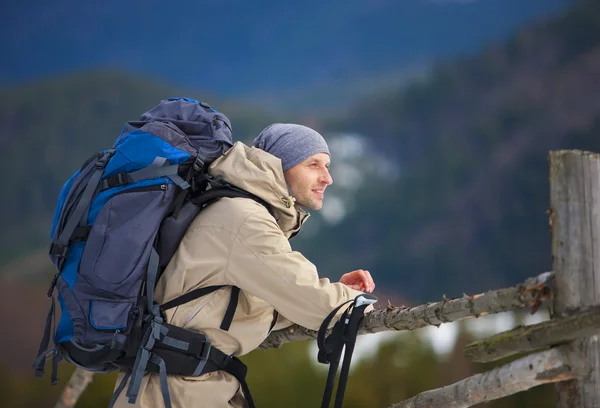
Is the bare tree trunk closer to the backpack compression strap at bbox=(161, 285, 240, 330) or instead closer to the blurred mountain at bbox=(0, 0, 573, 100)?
the backpack compression strap at bbox=(161, 285, 240, 330)

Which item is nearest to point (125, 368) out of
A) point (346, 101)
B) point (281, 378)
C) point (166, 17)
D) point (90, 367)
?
point (90, 367)

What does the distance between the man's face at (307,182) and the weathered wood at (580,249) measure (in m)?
0.84

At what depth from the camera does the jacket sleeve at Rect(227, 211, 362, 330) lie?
81.8 inches

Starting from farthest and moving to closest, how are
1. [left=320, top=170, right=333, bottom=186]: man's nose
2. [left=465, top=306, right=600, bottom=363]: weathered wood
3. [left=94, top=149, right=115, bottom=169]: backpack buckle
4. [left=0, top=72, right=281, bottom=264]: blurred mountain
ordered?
[left=0, top=72, right=281, bottom=264]: blurred mountain → [left=320, top=170, right=333, bottom=186]: man's nose → [left=94, top=149, right=115, bottom=169]: backpack buckle → [left=465, top=306, right=600, bottom=363]: weathered wood

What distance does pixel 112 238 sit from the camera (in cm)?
206

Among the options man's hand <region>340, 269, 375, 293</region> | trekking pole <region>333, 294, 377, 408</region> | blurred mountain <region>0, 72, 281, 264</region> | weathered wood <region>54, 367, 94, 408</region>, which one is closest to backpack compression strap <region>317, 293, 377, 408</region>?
trekking pole <region>333, 294, 377, 408</region>

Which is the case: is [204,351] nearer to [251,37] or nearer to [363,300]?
[363,300]

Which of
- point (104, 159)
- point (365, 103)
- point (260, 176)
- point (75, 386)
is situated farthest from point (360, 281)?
point (365, 103)

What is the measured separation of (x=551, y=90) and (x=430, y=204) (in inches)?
162

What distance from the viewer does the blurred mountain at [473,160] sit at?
54.3 feet

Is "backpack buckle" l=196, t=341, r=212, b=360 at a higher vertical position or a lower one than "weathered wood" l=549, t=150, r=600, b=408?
lower

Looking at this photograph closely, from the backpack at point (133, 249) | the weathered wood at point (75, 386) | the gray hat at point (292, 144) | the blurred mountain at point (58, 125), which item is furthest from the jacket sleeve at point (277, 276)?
the blurred mountain at point (58, 125)

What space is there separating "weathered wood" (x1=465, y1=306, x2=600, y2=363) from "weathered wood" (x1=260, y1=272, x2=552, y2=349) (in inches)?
2.7

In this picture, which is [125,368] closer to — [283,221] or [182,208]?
[182,208]
